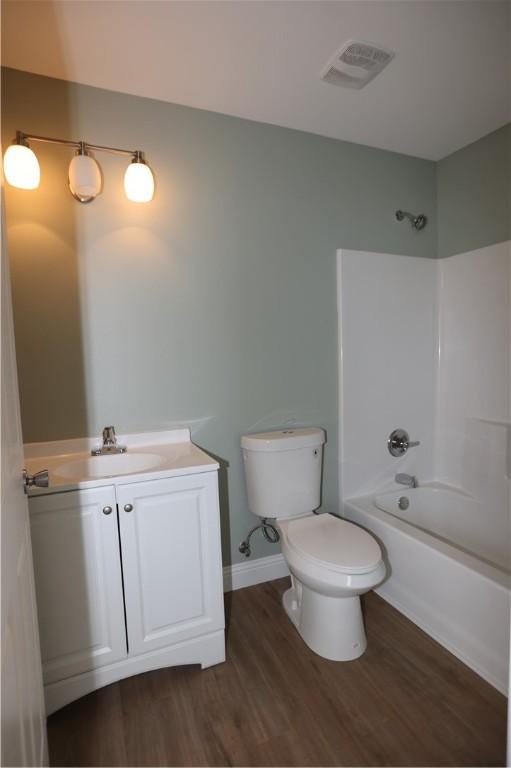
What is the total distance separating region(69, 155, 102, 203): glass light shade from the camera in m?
1.47

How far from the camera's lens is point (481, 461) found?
2150 mm

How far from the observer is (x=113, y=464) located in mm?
1614

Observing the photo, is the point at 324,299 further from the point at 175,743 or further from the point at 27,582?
the point at 175,743

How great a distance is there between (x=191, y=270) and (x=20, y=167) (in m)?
0.73

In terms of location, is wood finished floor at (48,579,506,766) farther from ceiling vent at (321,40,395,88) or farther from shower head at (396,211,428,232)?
ceiling vent at (321,40,395,88)

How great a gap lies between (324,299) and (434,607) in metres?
1.55

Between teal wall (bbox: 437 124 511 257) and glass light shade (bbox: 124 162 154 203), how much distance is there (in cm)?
179

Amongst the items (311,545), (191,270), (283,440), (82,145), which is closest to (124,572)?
(311,545)

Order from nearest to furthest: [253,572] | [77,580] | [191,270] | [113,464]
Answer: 1. [77,580]
2. [113,464]
3. [191,270]
4. [253,572]

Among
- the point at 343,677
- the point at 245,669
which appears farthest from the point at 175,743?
the point at 343,677

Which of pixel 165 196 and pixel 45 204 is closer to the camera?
pixel 45 204

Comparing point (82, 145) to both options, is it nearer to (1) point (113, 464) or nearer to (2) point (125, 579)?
(1) point (113, 464)

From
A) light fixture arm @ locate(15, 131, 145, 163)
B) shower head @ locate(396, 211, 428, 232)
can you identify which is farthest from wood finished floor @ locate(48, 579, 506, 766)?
shower head @ locate(396, 211, 428, 232)

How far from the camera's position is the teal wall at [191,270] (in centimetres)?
154
